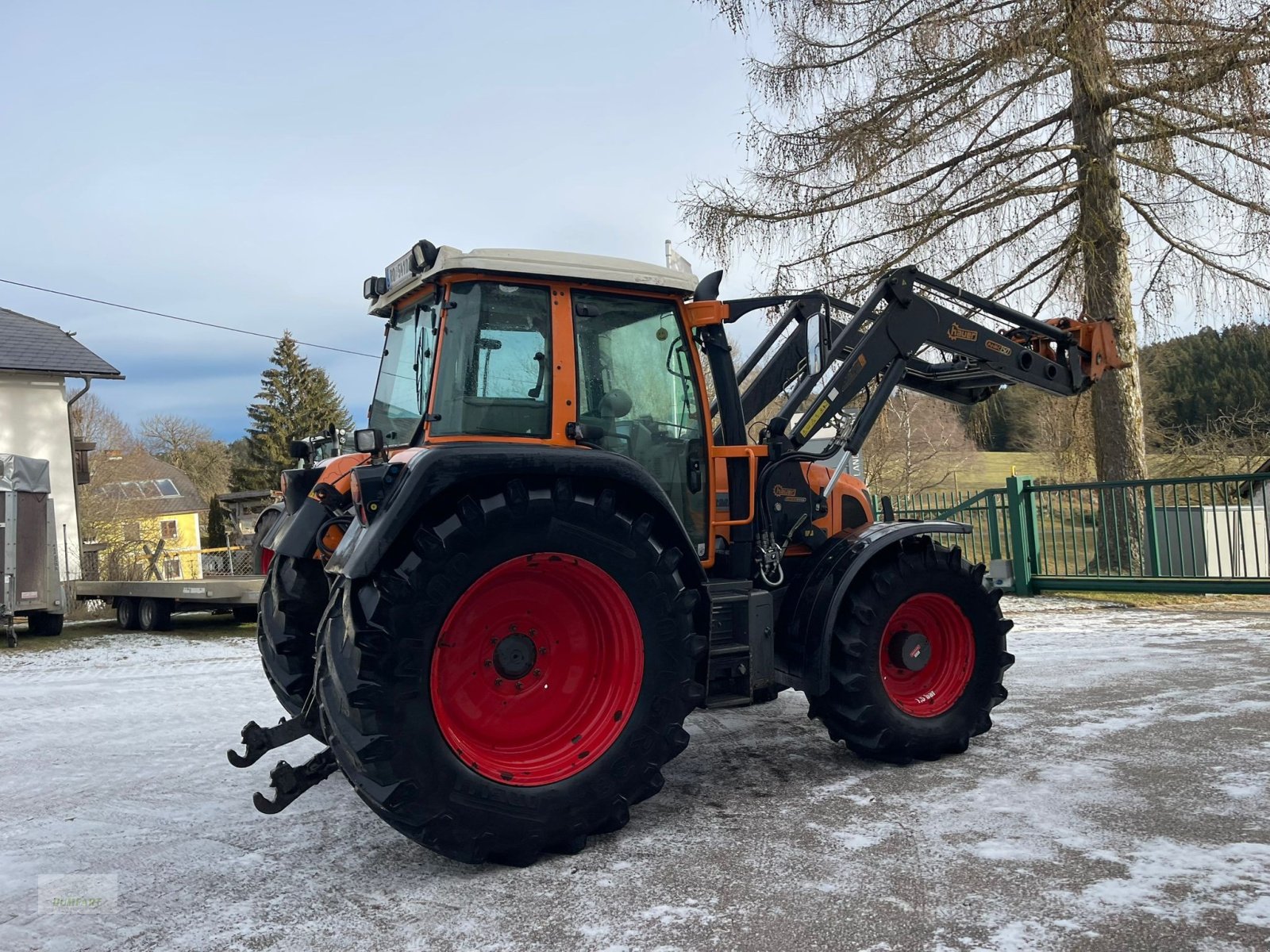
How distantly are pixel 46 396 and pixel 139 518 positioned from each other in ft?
21.1

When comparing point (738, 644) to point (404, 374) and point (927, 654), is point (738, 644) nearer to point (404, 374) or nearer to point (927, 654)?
point (927, 654)

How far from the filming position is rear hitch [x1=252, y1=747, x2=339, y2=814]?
341 centimetres

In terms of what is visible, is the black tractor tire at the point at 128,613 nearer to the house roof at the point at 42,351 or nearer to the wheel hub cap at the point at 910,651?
the house roof at the point at 42,351

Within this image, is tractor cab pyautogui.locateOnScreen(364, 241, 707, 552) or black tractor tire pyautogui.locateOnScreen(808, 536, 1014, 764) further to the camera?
black tractor tire pyautogui.locateOnScreen(808, 536, 1014, 764)

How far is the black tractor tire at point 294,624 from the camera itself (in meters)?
4.64

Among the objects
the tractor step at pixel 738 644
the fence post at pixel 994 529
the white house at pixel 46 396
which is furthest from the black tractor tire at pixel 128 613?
the tractor step at pixel 738 644

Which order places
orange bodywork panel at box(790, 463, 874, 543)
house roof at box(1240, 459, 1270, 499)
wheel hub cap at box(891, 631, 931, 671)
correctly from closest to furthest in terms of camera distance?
1. wheel hub cap at box(891, 631, 931, 671)
2. orange bodywork panel at box(790, 463, 874, 543)
3. house roof at box(1240, 459, 1270, 499)

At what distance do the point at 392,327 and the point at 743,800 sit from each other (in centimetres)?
267

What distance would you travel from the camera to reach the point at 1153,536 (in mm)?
10727

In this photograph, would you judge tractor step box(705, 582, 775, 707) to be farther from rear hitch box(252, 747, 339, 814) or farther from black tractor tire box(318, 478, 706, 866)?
rear hitch box(252, 747, 339, 814)

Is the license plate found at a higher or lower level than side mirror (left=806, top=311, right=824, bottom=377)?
higher

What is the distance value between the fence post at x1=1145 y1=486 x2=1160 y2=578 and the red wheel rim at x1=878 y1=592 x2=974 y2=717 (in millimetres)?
6890

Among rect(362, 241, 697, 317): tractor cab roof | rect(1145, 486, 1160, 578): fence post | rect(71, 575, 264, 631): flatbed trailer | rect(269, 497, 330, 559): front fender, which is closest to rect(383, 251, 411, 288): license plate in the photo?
rect(362, 241, 697, 317): tractor cab roof

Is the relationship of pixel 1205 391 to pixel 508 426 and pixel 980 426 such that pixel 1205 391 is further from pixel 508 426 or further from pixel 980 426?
pixel 508 426
